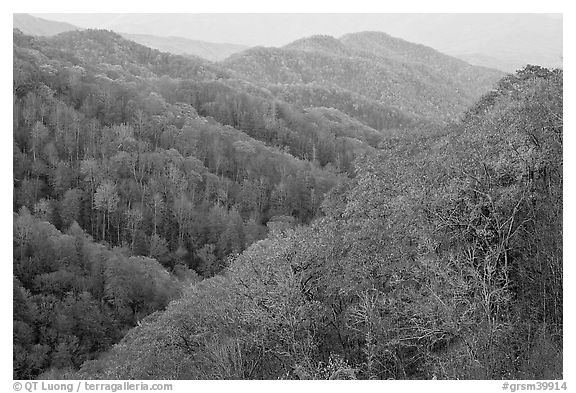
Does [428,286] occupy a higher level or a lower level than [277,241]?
higher

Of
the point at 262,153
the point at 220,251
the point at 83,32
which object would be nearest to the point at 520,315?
the point at 220,251

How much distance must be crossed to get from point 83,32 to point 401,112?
372 ft

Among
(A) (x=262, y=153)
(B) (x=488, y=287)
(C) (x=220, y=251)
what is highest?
(B) (x=488, y=287)

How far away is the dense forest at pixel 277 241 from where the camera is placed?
19.6m

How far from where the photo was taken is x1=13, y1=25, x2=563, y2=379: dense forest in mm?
19625

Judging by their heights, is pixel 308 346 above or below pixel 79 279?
above

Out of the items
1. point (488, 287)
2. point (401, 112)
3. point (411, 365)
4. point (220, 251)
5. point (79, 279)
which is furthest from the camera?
point (401, 112)

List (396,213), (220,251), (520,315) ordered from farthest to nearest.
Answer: (220,251) → (396,213) → (520,315)

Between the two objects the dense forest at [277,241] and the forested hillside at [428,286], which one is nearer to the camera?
the forested hillside at [428,286]

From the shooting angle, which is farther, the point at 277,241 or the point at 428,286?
the point at 277,241

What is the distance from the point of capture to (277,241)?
29500mm

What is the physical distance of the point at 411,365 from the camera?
21.3 m

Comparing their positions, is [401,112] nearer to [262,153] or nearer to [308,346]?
[262,153]

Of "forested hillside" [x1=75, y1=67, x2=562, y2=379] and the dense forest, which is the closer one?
"forested hillside" [x1=75, y1=67, x2=562, y2=379]
